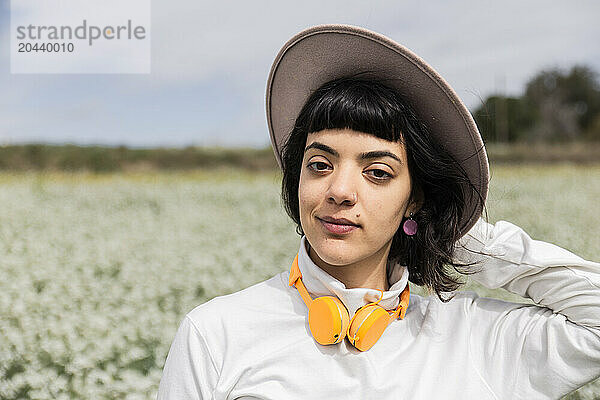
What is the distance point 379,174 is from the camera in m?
2.04

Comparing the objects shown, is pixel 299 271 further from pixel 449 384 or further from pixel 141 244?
pixel 141 244

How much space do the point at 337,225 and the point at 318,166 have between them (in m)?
0.18

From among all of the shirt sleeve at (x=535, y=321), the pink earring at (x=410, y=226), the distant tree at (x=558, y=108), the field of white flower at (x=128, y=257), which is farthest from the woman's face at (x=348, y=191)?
the distant tree at (x=558, y=108)

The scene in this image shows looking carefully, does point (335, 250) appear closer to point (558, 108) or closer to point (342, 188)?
point (342, 188)

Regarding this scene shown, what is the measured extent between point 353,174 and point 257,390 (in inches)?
24.4

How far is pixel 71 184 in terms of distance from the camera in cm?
1460

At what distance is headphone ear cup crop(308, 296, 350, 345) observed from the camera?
198cm

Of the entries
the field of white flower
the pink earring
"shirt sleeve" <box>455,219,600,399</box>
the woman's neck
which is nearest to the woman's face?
the woman's neck

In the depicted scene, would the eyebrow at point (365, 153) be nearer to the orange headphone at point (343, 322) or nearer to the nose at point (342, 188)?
the nose at point (342, 188)

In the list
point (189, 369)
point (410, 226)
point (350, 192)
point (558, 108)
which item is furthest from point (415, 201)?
point (558, 108)

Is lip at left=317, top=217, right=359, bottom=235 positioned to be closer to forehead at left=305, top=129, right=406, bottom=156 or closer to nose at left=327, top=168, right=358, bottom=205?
nose at left=327, top=168, right=358, bottom=205

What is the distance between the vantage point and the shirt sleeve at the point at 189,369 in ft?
6.25

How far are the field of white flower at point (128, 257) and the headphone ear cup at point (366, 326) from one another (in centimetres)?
63

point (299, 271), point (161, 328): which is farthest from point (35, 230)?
point (299, 271)
